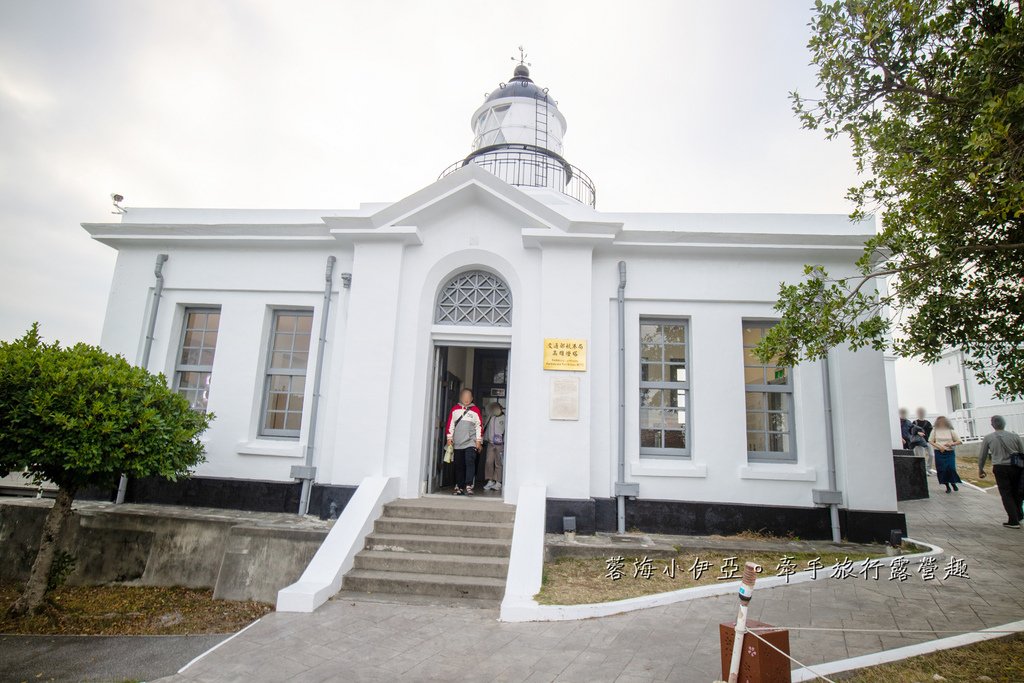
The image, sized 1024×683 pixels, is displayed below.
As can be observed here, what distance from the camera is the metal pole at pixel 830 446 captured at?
312 inches

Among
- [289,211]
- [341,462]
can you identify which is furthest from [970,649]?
[289,211]

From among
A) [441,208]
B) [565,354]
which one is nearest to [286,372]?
[441,208]

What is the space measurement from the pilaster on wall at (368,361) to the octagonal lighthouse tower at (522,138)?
14.8ft

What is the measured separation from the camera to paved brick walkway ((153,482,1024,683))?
14.0 feet

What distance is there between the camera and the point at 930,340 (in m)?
6.38

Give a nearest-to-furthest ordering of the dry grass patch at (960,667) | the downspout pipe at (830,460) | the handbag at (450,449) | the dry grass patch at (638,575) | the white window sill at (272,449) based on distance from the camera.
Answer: the dry grass patch at (960,667)
the dry grass patch at (638,575)
the downspout pipe at (830,460)
the white window sill at (272,449)
the handbag at (450,449)

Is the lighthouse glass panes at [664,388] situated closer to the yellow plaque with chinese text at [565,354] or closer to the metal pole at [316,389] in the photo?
the yellow plaque with chinese text at [565,354]

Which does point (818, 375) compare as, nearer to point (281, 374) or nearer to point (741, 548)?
point (741, 548)

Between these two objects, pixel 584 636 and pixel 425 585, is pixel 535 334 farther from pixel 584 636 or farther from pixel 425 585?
pixel 584 636

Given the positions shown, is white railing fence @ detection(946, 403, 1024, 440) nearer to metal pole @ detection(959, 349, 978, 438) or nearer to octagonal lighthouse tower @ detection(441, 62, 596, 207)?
metal pole @ detection(959, 349, 978, 438)

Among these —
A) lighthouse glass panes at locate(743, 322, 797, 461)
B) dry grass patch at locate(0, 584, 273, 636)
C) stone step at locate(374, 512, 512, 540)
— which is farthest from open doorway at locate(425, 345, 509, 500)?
lighthouse glass panes at locate(743, 322, 797, 461)

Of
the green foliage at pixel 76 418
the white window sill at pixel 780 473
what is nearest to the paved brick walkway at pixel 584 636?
the white window sill at pixel 780 473

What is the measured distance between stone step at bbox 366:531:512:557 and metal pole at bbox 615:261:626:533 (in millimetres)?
1995

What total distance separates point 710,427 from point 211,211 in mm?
9244
